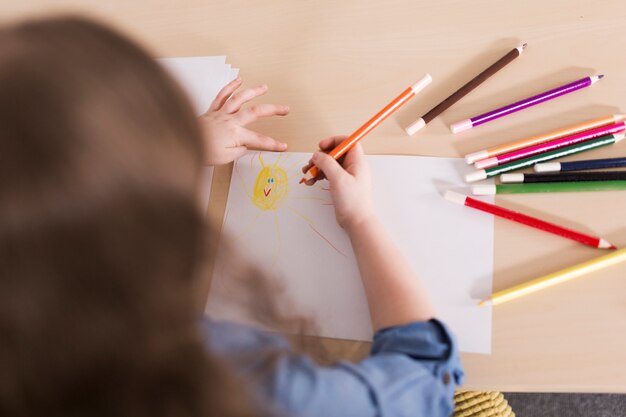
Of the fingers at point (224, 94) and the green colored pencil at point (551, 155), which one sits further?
the fingers at point (224, 94)

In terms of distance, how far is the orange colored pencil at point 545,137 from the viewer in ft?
1.85

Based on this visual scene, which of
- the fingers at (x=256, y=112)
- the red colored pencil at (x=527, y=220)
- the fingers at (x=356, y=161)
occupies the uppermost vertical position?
the fingers at (x=256, y=112)

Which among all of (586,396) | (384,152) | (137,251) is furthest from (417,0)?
(586,396)

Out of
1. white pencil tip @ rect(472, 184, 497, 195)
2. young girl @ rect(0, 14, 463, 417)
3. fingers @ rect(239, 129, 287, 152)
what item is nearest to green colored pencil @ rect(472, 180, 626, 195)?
A: white pencil tip @ rect(472, 184, 497, 195)

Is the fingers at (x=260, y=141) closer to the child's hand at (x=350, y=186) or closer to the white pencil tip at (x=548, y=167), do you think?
the child's hand at (x=350, y=186)

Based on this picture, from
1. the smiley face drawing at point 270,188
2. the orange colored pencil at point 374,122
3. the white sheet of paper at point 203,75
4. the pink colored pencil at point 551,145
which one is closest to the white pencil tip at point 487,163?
the pink colored pencil at point 551,145

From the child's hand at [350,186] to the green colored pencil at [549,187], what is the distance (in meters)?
0.12

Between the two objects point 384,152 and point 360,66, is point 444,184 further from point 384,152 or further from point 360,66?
point 360,66

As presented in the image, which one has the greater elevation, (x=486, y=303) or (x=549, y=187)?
(x=549, y=187)

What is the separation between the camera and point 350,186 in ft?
1.87

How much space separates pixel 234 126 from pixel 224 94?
0.06 meters

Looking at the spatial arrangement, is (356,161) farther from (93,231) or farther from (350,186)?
(93,231)

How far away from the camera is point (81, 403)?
11.6 inches

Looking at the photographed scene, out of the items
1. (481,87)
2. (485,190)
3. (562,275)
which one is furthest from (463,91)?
(562,275)
